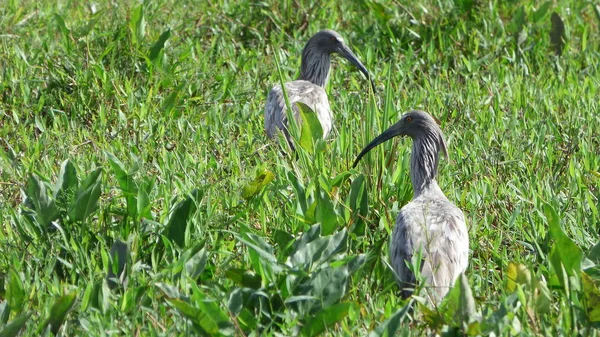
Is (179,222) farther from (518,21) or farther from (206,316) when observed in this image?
(518,21)

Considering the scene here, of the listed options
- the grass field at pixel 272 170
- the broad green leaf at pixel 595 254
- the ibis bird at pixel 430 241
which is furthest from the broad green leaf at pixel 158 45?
the broad green leaf at pixel 595 254

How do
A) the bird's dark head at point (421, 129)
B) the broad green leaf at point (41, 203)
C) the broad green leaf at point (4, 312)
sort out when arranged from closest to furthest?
→ the broad green leaf at point (4, 312) → the broad green leaf at point (41, 203) → the bird's dark head at point (421, 129)

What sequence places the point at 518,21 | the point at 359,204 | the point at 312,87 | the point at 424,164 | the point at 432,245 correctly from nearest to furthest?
the point at 432,245 → the point at 359,204 → the point at 424,164 → the point at 312,87 → the point at 518,21

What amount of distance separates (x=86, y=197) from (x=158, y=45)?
265 centimetres

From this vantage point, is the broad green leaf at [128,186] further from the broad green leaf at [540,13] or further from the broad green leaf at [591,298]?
the broad green leaf at [540,13]

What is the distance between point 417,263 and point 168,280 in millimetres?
996

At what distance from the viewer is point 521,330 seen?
363 centimetres

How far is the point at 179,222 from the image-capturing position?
4477 mm

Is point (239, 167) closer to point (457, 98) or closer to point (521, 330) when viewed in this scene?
point (457, 98)

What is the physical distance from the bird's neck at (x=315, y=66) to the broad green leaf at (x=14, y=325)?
13.4 feet

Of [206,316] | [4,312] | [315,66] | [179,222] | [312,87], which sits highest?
[315,66]

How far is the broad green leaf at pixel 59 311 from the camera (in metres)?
3.67

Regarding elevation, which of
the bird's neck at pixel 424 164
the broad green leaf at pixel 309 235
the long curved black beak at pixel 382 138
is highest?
the long curved black beak at pixel 382 138

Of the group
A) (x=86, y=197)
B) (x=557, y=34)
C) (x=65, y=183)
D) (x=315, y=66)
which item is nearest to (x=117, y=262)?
(x=86, y=197)
